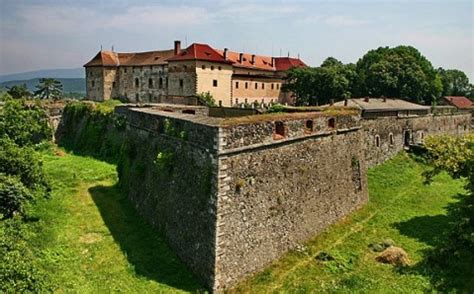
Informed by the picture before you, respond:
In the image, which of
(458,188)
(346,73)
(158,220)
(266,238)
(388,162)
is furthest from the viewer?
(346,73)

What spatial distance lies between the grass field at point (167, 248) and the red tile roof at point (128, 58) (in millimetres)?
29243

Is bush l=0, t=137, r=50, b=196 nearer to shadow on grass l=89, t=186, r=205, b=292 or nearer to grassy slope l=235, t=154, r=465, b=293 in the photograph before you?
shadow on grass l=89, t=186, r=205, b=292

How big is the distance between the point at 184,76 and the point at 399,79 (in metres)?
21.9

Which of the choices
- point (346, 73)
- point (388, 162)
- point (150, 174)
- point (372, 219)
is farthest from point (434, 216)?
point (346, 73)

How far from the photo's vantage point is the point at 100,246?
13.2m

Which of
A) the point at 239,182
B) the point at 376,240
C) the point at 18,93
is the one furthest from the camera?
the point at 18,93

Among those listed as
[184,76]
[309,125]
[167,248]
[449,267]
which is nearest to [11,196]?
[167,248]

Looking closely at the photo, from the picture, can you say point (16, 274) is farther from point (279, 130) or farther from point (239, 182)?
point (279, 130)

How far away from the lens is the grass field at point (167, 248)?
37.9 feet

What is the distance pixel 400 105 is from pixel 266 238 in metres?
19.6

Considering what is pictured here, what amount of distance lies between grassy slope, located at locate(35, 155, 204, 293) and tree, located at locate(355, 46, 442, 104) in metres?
32.4

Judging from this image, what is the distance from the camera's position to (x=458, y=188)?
71.5 ft

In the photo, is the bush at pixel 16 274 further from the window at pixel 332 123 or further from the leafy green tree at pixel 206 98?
the leafy green tree at pixel 206 98

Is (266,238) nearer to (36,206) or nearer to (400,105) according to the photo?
(36,206)
